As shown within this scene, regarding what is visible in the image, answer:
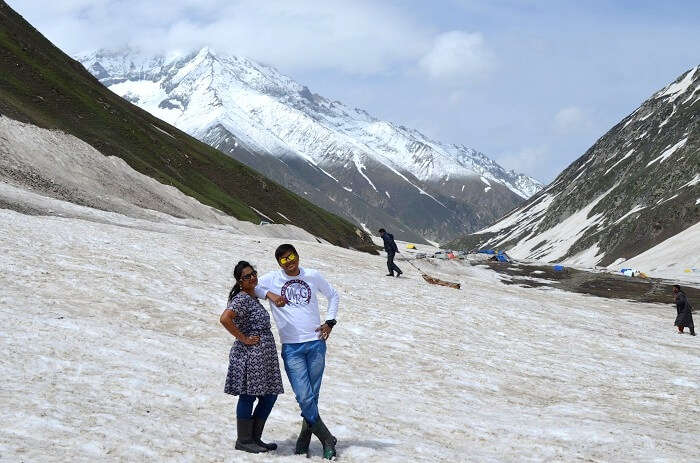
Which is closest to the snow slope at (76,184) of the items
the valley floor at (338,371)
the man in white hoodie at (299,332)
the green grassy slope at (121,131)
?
the green grassy slope at (121,131)

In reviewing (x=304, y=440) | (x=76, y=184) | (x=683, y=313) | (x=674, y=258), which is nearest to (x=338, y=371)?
(x=304, y=440)

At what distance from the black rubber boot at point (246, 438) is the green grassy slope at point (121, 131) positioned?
2425 inches

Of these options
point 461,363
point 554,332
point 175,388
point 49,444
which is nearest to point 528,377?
point 461,363

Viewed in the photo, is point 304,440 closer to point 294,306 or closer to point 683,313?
point 294,306

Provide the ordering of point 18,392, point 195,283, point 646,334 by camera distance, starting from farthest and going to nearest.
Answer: point 646,334 < point 195,283 < point 18,392

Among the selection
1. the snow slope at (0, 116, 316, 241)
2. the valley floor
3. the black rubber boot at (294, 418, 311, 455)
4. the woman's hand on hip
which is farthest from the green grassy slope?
the black rubber boot at (294, 418, 311, 455)

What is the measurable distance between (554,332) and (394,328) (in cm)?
815

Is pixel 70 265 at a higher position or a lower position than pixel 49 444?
higher

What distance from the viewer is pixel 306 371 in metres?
11.7

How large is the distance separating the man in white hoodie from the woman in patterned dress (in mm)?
235

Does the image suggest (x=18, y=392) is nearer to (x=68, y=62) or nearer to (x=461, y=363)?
(x=461, y=363)

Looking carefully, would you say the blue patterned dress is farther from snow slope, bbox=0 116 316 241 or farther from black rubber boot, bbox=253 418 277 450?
snow slope, bbox=0 116 316 241

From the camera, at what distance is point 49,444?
10.1m

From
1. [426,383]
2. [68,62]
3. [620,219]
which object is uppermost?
[68,62]
